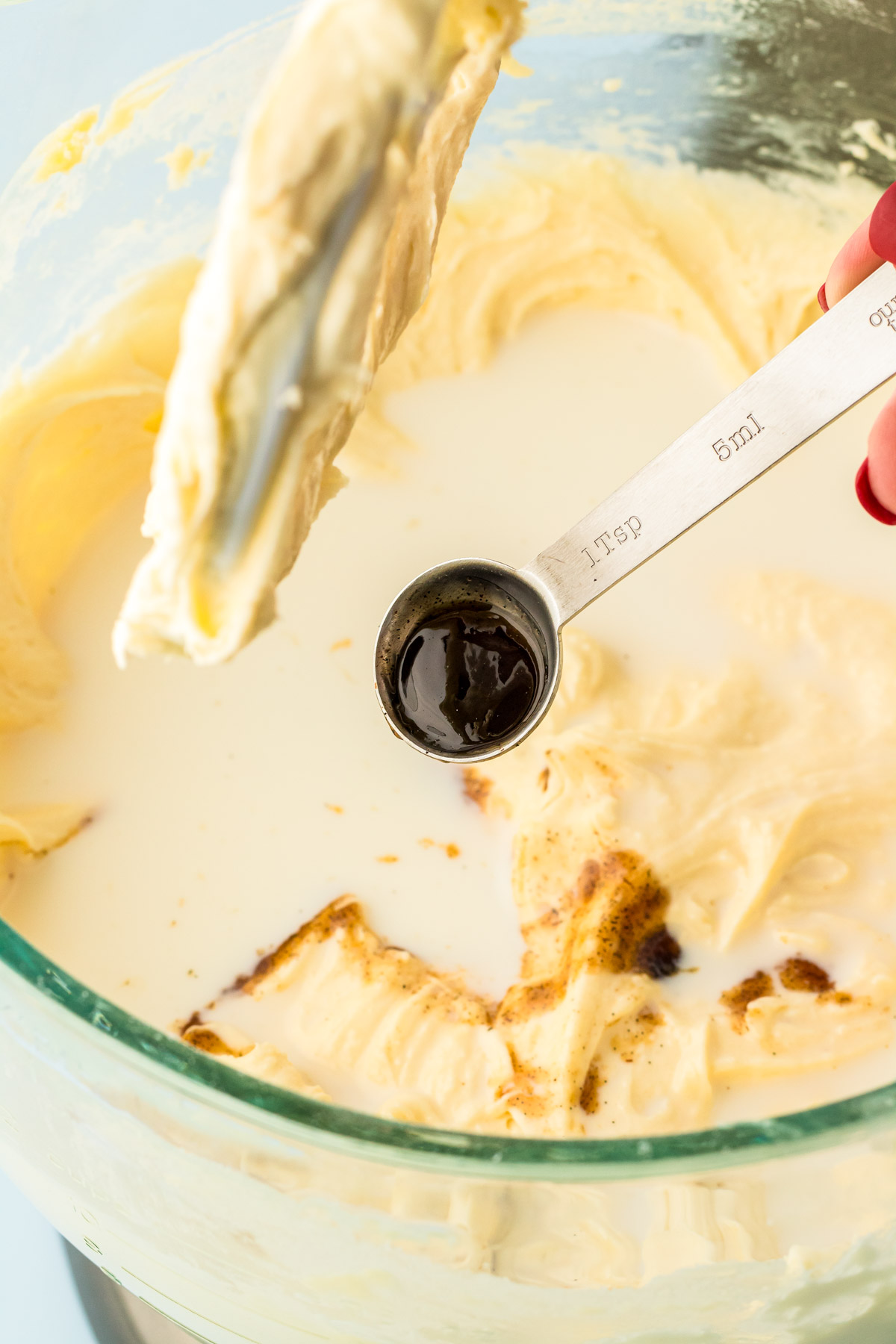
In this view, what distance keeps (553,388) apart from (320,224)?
2.87 feet

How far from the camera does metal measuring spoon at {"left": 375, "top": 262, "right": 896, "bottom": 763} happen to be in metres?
0.92

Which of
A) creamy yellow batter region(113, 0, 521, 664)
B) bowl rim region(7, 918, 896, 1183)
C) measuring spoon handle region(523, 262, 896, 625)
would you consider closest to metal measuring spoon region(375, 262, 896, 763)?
measuring spoon handle region(523, 262, 896, 625)

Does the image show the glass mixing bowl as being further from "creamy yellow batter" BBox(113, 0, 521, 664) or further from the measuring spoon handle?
the measuring spoon handle

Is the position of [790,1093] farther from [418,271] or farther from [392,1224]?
[418,271]

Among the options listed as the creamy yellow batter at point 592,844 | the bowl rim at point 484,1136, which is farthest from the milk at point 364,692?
the bowl rim at point 484,1136

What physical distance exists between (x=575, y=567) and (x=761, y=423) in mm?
→ 188

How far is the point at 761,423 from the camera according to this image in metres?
0.93

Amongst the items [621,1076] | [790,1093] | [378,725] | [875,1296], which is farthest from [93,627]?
[875,1296]

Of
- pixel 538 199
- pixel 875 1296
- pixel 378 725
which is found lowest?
pixel 875 1296

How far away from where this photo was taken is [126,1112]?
68 centimetres

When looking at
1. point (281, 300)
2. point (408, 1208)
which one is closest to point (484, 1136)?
point (408, 1208)

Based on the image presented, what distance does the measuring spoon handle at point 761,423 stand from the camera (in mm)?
916

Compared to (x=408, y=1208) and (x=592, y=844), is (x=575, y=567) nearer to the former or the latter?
(x=592, y=844)

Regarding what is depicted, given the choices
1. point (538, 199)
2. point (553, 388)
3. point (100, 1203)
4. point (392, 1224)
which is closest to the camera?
point (392, 1224)
